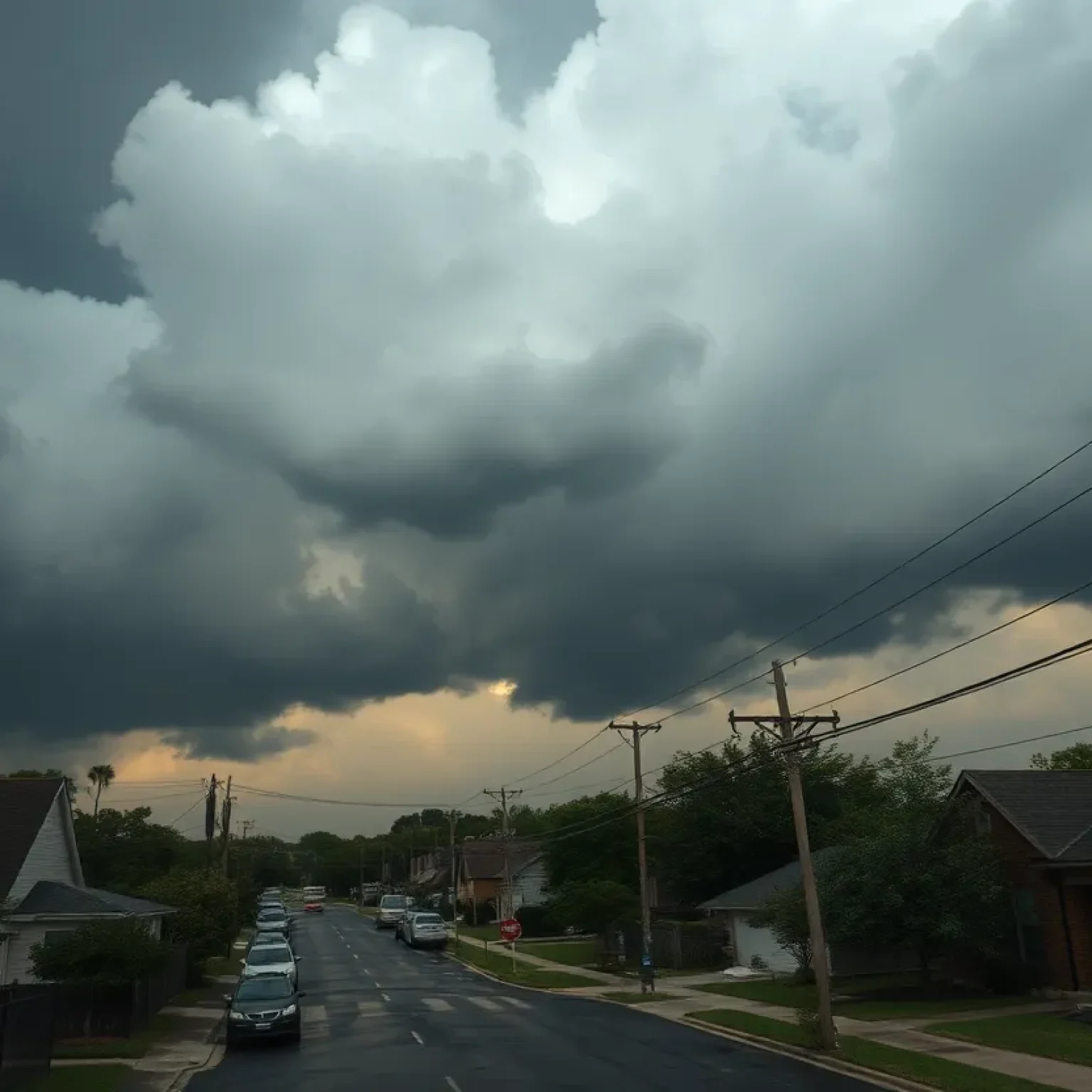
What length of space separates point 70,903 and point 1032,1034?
27.1 m

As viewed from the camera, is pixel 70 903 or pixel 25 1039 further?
pixel 70 903

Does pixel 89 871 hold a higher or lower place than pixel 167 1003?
higher

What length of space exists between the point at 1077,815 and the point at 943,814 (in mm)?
4250

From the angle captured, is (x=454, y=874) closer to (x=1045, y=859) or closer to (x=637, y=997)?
(x=637, y=997)

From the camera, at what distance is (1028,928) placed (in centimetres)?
3114

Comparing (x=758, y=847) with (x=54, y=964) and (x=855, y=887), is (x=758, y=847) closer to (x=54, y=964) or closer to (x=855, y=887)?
(x=855, y=887)

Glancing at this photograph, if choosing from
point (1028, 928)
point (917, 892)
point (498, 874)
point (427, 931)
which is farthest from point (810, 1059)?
point (498, 874)

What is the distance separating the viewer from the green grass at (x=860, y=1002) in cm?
2795

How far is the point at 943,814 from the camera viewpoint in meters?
32.4

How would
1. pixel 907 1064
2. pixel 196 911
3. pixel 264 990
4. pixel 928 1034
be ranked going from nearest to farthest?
pixel 907 1064, pixel 928 1034, pixel 264 990, pixel 196 911

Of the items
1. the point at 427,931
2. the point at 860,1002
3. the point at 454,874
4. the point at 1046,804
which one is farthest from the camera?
the point at 454,874

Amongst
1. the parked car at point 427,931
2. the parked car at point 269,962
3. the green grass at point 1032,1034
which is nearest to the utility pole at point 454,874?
the parked car at point 427,931

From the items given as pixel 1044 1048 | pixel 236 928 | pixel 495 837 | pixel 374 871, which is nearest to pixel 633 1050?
pixel 1044 1048

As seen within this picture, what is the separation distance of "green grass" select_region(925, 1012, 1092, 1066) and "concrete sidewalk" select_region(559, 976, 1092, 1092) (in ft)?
1.21
